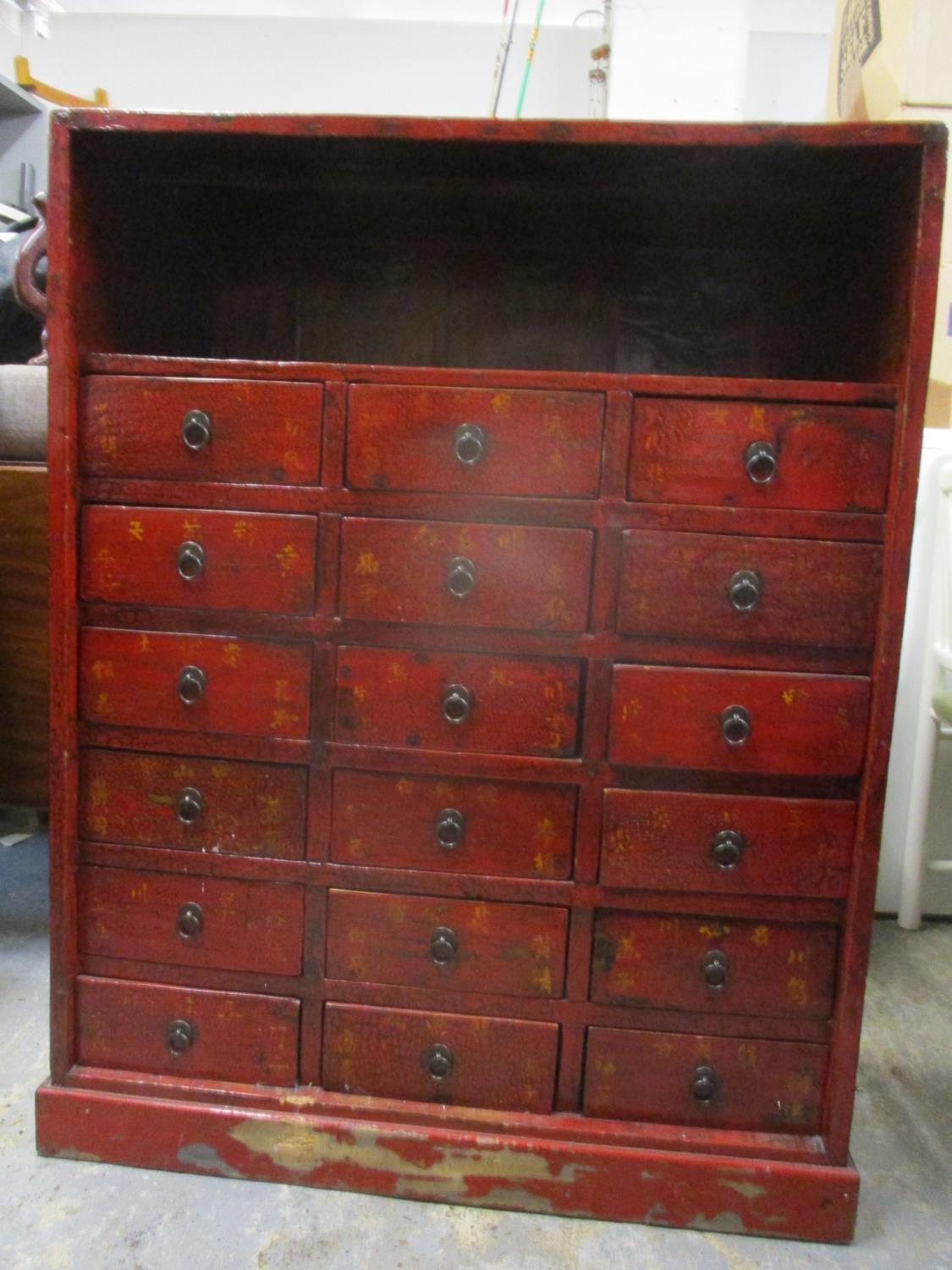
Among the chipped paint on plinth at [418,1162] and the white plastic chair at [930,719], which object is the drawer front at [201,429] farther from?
the white plastic chair at [930,719]

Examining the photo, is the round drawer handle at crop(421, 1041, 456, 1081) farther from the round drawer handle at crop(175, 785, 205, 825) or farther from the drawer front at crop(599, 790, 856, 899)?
the round drawer handle at crop(175, 785, 205, 825)

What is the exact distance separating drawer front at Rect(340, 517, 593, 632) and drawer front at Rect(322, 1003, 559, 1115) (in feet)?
1.69

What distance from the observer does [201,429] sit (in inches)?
40.8

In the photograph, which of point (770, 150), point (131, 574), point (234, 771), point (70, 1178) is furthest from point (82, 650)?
point (770, 150)

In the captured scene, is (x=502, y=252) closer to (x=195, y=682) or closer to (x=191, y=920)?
(x=195, y=682)

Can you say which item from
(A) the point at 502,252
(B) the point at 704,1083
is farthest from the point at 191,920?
(A) the point at 502,252

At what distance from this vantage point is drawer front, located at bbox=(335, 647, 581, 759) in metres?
1.04

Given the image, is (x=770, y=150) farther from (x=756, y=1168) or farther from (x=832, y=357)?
(x=756, y=1168)

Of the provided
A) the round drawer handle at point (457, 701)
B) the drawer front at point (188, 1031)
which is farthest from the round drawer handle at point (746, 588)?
the drawer front at point (188, 1031)

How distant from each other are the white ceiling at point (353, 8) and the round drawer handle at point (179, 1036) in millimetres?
4013

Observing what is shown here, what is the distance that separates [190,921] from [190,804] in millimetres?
156

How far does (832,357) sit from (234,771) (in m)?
1.01

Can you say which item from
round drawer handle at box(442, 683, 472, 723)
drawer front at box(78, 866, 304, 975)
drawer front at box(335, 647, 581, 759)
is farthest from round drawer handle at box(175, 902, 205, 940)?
round drawer handle at box(442, 683, 472, 723)

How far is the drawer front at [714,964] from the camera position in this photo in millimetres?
1054
